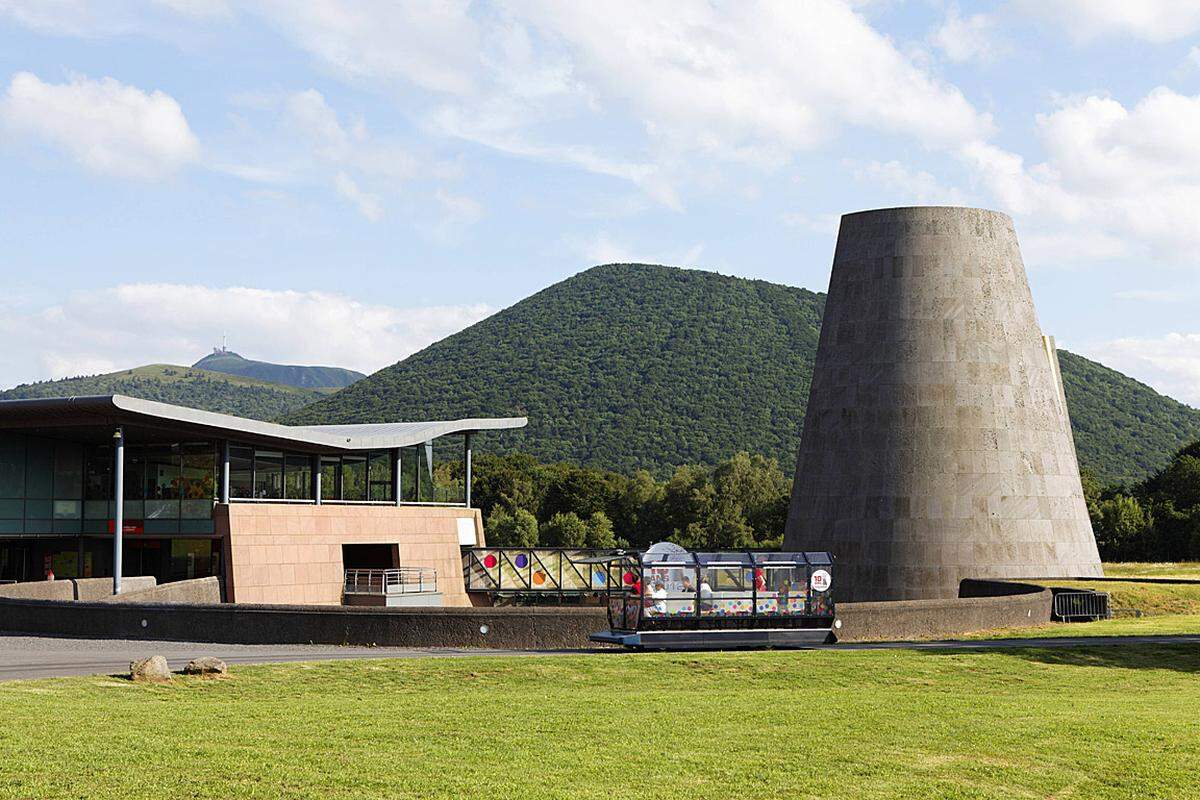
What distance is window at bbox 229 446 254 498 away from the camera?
150 feet

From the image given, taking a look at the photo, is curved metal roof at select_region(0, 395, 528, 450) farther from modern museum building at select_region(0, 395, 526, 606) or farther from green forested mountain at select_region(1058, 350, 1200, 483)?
green forested mountain at select_region(1058, 350, 1200, 483)

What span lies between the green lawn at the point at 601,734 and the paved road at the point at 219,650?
7.98 feet

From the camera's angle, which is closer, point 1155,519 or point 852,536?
point 852,536

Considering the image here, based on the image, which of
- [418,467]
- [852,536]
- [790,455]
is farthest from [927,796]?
[790,455]

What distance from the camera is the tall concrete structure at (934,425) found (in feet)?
144

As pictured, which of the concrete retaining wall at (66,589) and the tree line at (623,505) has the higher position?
the tree line at (623,505)

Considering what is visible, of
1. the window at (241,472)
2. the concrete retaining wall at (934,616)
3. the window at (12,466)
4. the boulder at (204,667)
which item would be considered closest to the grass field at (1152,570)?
the concrete retaining wall at (934,616)

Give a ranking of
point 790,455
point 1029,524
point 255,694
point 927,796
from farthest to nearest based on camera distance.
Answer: point 790,455, point 1029,524, point 255,694, point 927,796

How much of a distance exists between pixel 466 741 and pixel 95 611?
750 inches

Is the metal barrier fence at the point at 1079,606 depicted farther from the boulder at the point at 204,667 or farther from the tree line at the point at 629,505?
the tree line at the point at 629,505

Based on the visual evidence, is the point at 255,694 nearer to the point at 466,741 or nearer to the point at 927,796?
the point at 466,741

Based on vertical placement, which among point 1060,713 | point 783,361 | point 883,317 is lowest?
point 1060,713

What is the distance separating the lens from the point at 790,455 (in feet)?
460

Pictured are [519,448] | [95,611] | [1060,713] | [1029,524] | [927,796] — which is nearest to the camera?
[927,796]
